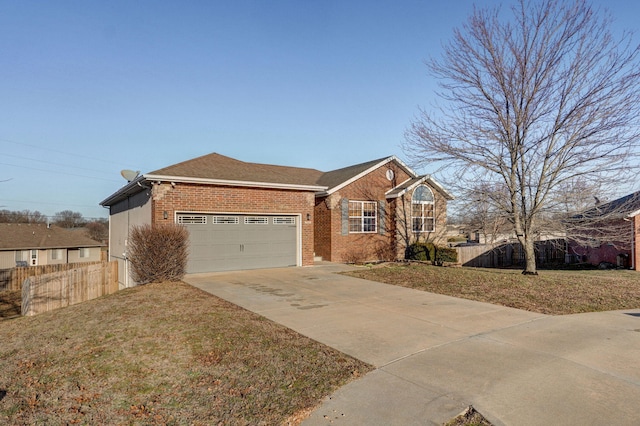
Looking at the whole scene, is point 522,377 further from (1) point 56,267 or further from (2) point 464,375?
(1) point 56,267

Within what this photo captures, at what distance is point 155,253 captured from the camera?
11281 millimetres

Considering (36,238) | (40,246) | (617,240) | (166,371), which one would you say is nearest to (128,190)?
(166,371)

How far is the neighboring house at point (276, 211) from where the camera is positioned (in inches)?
517

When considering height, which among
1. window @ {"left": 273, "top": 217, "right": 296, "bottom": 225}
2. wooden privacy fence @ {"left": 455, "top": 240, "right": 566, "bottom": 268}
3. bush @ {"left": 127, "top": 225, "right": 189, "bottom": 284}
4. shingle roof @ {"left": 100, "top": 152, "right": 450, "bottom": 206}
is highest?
shingle roof @ {"left": 100, "top": 152, "right": 450, "bottom": 206}

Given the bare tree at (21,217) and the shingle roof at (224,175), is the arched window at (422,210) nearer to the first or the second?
the shingle roof at (224,175)

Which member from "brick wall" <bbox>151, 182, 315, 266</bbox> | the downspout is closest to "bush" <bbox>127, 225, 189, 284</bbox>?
"brick wall" <bbox>151, 182, 315, 266</bbox>

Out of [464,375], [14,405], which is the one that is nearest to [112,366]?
[14,405]

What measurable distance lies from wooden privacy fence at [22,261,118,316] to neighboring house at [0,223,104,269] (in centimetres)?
2814

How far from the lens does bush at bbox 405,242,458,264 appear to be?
63.1ft

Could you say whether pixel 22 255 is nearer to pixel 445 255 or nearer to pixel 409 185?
pixel 409 185

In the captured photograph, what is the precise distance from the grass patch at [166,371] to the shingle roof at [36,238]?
34.1 metres

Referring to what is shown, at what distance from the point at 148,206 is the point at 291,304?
742 centimetres

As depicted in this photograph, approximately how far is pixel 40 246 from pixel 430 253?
35303 millimetres

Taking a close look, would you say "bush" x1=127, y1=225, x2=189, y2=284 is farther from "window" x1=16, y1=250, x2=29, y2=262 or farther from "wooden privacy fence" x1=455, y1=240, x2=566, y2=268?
"window" x1=16, y1=250, x2=29, y2=262
